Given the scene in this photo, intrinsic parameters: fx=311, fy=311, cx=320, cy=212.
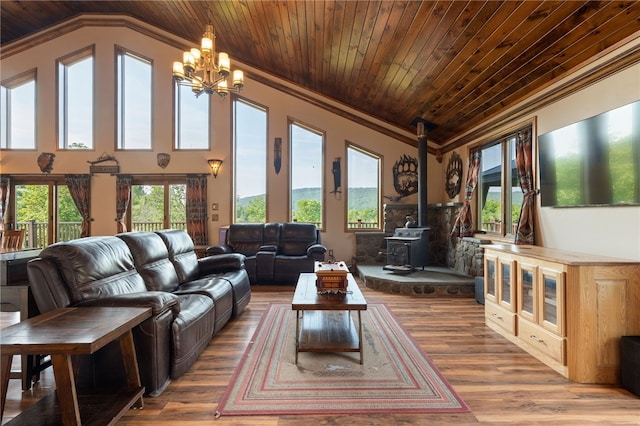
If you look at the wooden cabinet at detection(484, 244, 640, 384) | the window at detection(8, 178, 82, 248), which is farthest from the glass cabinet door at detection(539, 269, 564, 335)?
the window at detection(8, 178, 82, 248)

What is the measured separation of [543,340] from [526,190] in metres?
1.89

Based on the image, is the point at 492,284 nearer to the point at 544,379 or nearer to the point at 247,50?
the point at 544,379

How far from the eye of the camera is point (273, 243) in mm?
5820

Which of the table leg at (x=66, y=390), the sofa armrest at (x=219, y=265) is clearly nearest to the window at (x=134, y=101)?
the sofa armrest at (x=219, y=265)

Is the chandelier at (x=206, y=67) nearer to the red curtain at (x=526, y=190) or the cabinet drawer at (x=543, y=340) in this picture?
the red curtain at (x=526, y=190)

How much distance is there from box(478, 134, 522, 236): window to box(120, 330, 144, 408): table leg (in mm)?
4418

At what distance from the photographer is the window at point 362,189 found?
262 inches

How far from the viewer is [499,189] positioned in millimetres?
4625

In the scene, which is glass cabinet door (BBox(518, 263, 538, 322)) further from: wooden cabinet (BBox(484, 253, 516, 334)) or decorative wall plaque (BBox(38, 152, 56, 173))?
decorative wall plaque (BBox(38, 152, 56, 173))

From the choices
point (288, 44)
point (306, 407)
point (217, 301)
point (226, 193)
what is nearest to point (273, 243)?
point (226, 193)

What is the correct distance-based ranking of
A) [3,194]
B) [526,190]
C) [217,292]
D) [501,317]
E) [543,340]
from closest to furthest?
[543,340]
[217,292]
[501,317]
[526,190]
[3,194]

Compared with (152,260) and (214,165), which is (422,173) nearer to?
(214,165)

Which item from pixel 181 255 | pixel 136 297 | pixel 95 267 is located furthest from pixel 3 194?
pixel 136 297

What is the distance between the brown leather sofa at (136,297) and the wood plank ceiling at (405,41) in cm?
344
